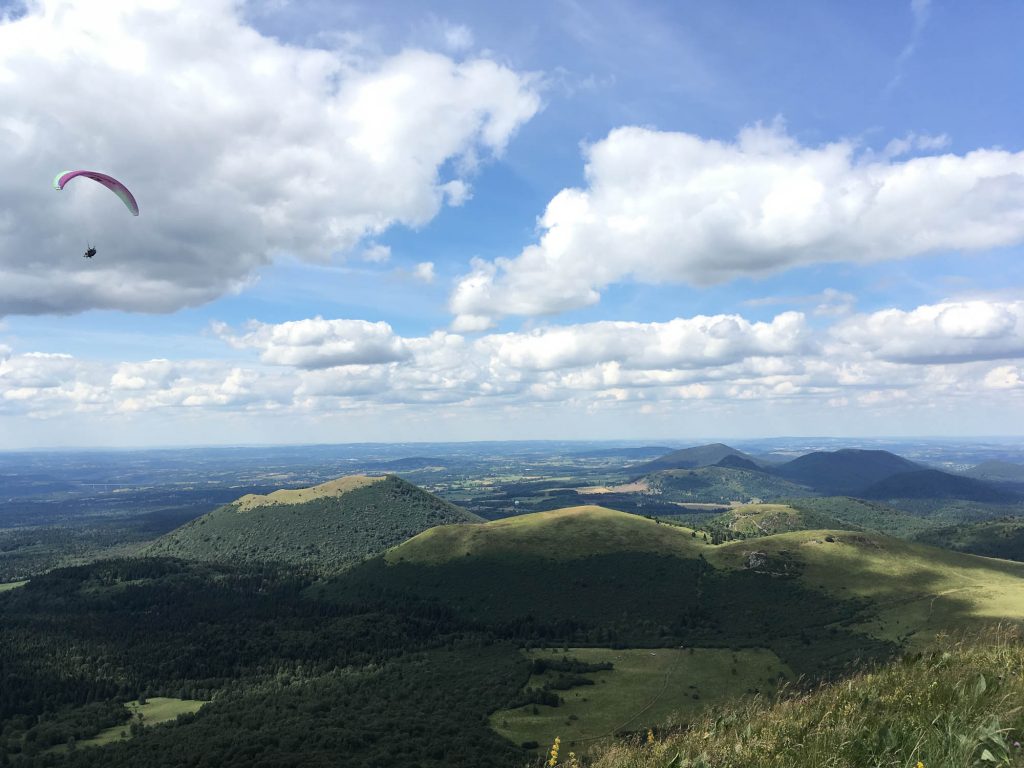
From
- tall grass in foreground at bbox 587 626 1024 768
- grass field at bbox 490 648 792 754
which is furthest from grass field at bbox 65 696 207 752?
tall grass in foreground at bbox 587 626 1024 768

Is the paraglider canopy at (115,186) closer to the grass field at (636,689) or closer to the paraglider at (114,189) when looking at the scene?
the paraglider at (114,189)

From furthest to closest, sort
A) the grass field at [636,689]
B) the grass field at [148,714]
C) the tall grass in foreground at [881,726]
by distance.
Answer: the grass field at [148,714] → the grass field at [636,689] → the tall grass in foreground at [881,726]

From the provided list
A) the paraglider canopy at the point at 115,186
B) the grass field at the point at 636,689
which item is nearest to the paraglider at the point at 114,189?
the paraglider canopy at the point at 115,186

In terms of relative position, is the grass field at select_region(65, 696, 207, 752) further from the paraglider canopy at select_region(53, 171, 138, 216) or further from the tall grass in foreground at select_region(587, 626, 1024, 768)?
the tall grass in foreground at select_region(587, 626, 1024, 768)

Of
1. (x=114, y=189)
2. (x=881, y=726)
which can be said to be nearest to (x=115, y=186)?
(x=114, y=189)

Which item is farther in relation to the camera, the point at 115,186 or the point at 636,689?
the point at 636,689

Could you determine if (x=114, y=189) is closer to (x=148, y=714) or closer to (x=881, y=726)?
(x=881, y=726)

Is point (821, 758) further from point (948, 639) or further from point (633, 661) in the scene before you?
point (633, 661)

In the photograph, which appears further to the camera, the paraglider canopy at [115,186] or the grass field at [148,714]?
the grass field at [148,714]
